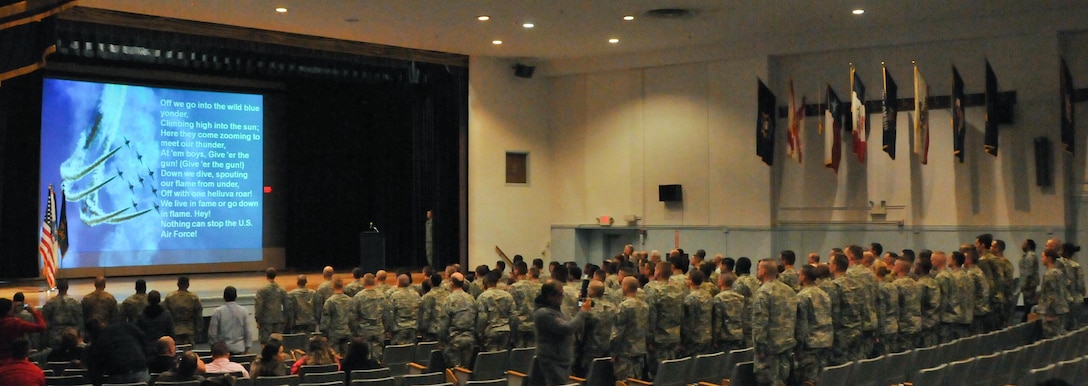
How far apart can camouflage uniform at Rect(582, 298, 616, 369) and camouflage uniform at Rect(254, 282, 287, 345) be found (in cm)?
476

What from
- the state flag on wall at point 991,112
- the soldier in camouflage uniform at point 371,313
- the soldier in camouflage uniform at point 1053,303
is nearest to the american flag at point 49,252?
the soldier in camouflage uniform at point 371,313

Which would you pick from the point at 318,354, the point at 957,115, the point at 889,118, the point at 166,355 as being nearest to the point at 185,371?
the point at 318,354

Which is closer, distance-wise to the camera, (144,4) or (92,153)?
(144,4)

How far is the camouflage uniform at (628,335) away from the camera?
9.07 m

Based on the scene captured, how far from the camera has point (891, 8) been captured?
1688cm

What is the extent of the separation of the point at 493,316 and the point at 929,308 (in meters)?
4.60

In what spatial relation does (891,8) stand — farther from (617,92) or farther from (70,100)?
(70,100)

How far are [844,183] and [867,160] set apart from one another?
597mm

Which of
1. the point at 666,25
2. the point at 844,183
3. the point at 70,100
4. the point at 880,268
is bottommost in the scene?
the point at 880,268

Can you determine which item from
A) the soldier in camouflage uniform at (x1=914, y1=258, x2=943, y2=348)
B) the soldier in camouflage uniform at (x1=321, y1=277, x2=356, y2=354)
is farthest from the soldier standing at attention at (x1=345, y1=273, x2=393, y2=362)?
the soldier in camouflage uniform at (x1=914, y1=258, x2=943, y2=348)

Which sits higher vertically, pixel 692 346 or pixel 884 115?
pixel 884 115

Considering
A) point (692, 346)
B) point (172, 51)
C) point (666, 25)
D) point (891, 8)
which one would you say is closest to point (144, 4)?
point (172, 51)

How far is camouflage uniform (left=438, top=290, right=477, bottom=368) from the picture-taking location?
399 inches

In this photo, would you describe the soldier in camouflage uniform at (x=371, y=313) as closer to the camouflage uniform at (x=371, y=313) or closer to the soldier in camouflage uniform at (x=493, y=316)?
the camouflage uniform at (x=371, y=313)
